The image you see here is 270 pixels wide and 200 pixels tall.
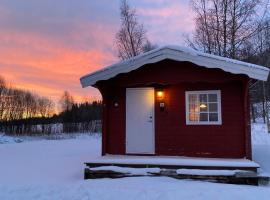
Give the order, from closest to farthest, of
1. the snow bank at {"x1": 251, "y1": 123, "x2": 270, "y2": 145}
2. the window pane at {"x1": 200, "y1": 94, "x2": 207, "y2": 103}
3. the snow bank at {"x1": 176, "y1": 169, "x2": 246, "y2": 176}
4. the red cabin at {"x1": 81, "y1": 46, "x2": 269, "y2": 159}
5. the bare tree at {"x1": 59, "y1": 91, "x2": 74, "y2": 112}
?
the snow bank at {"x1": 176, "y1": 169, "x2": 246, "y2": 176}, the red cabin at {"x1": 81, "y1": 46, "x2": 269, "y2": 159}, the window pane at {"x1": 200, "y1": 94, "x2": 207, "y2": 103}, the snow bank at {"x1": 251, "y1": 123, "x2": 270, "y2": 145}, the bare tree at {"x1": 59, "y1": 91, "x2": 74, "y2": 112}

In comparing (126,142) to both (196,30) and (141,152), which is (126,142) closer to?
(141,152)

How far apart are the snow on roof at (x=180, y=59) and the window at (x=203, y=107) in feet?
3.51

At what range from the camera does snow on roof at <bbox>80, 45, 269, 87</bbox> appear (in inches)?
371

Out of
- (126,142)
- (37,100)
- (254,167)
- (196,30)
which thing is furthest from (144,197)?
(37,100)

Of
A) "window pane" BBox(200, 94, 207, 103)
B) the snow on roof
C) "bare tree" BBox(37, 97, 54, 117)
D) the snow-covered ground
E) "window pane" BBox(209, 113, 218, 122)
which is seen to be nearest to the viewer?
the snow-covered ground

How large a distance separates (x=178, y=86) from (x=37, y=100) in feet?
169

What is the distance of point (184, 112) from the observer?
34.7 feet

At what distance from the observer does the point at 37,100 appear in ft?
195

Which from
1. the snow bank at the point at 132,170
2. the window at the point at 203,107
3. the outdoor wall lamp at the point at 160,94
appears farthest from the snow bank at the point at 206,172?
the outdoor wall lamp at the point at 160,94

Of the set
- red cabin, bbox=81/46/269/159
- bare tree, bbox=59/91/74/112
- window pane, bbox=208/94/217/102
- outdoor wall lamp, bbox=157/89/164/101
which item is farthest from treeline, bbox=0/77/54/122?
window pane, bbox=208/94/217/102

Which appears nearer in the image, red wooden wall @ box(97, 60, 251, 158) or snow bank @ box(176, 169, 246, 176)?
snow bank @ box(176, 169, 246, 176)

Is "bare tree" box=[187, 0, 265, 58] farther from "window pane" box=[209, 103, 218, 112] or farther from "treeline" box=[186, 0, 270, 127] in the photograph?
"window pane" box=[209, 103, 218, 112]

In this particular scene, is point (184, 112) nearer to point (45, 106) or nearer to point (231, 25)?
point (231, 25)

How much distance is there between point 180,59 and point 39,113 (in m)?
51.5
